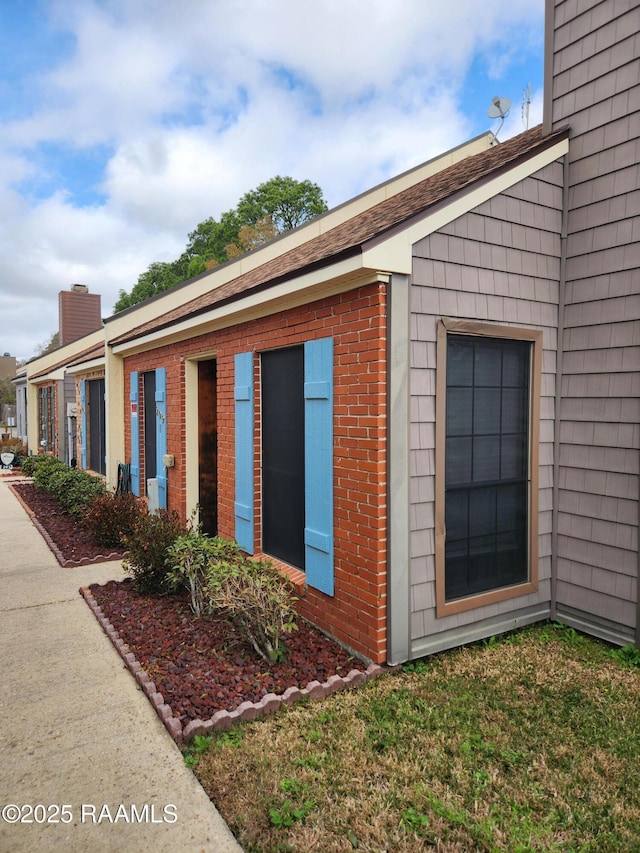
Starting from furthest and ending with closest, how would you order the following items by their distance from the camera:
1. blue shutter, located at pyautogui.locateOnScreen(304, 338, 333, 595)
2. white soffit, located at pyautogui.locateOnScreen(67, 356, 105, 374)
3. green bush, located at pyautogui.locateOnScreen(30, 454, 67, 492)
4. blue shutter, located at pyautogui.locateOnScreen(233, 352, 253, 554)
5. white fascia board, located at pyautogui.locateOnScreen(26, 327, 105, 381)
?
white fascia board, located at pyautogui.locateOnScreen(26, 327, 105, 381)
green bush, located at pyautogui.locateOnScreen(30, 454, 67, 492)
white soffit, located at pyautogui.locateOnScreen(67, 356, 105, 374)
blue shutter, located at pyautogui.locateOnScreen(233, 352, 253, 554)
blue shutter, located at pyautogui.locateOnScreen(304, 338, 333, 595)

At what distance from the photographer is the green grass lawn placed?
2316mm

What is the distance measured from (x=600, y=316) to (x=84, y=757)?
4627 mm

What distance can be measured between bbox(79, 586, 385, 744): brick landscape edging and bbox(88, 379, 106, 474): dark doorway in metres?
8.73

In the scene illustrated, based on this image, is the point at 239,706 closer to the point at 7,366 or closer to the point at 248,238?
the point at 248,238

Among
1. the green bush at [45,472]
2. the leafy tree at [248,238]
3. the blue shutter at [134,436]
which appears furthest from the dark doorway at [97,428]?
the leafy tree at [248,238]

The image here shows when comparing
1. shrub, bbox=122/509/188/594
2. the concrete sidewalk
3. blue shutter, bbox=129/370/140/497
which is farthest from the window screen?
blue shutter, bbox=129/370/140/497

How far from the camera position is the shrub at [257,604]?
3.78 m

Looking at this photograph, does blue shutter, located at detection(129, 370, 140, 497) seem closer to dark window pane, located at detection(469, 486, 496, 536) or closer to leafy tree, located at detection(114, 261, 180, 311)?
dark window pane, located at detection(469, 486, 496, 536)

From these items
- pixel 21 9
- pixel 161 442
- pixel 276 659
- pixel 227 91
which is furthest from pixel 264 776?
pixel 227 91

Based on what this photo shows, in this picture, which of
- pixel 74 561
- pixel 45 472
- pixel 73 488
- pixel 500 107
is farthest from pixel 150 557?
pixel 45 472

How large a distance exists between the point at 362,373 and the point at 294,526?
1.78m

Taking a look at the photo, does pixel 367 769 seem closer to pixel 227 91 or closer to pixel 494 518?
pixel 494 518

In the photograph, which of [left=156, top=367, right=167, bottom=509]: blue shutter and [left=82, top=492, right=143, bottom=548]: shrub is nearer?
[left=82, top=492, right=143, bottom=548]: shrub

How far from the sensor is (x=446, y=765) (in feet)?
9.00
